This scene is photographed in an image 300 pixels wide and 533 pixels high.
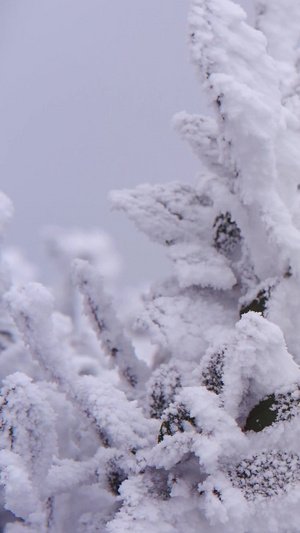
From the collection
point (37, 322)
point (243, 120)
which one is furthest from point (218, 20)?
point (37, 322)

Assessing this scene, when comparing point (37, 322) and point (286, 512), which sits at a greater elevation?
point (37, 322)

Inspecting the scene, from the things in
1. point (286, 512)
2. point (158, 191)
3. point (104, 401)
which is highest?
point (158, 191)

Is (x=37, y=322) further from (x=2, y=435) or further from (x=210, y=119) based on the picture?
(x=210, y=119)

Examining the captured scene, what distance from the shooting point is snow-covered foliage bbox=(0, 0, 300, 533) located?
0.33m

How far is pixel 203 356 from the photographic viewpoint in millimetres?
387

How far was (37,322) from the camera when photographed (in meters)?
0.44

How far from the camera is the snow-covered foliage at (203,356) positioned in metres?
0.33

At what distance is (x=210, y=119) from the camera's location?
0.47 metres

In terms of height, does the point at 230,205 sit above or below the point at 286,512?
above

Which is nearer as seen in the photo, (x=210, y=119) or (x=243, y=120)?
(x=243, y=120)

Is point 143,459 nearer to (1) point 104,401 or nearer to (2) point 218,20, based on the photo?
(1) point 104,401

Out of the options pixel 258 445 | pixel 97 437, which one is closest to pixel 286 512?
pixel 258 445

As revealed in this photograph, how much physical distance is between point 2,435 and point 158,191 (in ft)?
0.71

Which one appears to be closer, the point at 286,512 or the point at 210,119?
the point at 286,512
